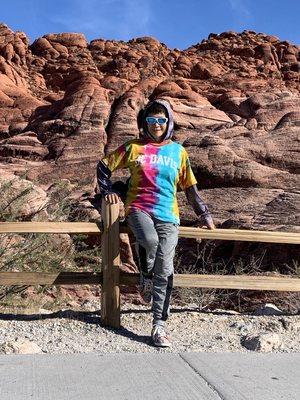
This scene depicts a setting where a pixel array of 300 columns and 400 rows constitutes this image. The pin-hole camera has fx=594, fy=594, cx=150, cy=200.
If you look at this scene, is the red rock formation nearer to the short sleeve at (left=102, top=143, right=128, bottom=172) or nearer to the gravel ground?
the gravel ground

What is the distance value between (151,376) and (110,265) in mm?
1602

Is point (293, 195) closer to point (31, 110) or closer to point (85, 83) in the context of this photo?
point (85, 83)

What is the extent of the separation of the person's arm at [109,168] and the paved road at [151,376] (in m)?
1.39

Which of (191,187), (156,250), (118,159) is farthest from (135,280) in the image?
(118,159)

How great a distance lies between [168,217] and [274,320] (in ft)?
4.96

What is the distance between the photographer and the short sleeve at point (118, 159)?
475cm

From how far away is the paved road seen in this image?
10.2 feet

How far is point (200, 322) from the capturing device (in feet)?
17.4

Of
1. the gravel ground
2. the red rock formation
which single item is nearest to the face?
the gravel ground

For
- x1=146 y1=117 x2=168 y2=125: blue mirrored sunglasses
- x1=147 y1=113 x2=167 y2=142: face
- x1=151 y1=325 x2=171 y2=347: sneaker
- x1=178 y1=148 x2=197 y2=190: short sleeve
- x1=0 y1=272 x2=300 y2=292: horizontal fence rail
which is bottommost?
x1=151 y1=325 x2=171 y2=347: sneaker

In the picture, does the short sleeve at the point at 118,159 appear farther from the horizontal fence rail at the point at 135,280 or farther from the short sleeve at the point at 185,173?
the horizontal fence rail at the point at 135,280

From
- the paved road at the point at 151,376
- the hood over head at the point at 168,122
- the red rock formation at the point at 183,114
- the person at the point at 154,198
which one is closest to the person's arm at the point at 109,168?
the person at the point at 154,198

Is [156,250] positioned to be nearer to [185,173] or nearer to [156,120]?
[185,173]

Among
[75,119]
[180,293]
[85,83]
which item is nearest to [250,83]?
[85,83]
